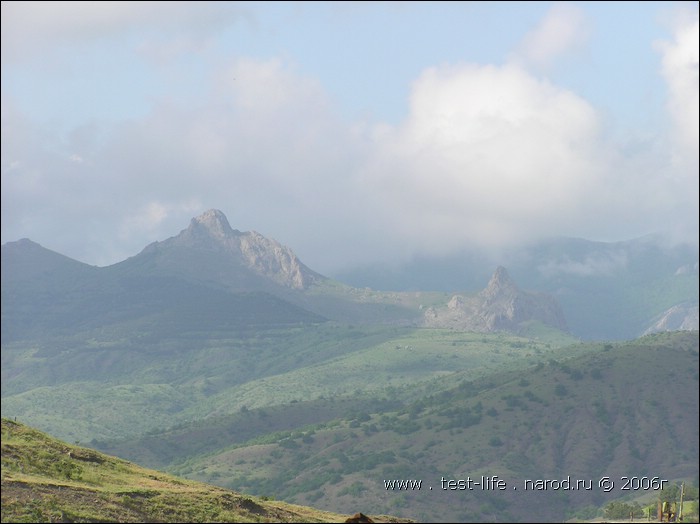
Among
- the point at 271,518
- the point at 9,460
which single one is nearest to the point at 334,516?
the point at 271,518

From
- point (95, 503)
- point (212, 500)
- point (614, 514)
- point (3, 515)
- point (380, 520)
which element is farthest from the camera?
point (614, 514)

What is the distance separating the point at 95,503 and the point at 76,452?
14.8m

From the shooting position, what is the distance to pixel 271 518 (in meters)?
99.8

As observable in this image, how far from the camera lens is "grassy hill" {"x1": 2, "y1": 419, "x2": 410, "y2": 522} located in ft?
283

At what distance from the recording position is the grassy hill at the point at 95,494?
86.4 meters

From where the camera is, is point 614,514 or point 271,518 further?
point 614,514

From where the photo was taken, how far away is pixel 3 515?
83062 millimetres

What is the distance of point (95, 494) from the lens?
301 ft

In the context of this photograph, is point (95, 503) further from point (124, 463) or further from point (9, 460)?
point (124, 463)

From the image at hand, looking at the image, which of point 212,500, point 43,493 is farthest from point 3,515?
point 212,500

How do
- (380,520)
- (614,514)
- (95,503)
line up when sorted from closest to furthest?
(95,503), (380,520), (614,514)

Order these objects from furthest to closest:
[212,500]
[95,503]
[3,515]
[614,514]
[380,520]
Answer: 1. [614,514]
2. [380,520]
3. [212,500]
4. [95,503]
5. [3,515]

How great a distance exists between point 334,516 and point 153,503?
24.7 m

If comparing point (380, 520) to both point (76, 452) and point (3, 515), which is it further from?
point (3, 515)
